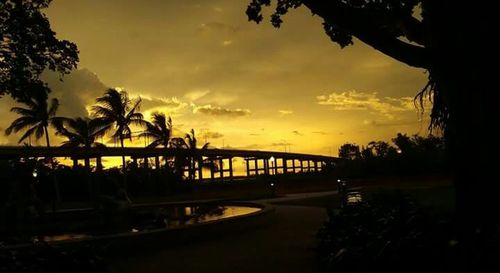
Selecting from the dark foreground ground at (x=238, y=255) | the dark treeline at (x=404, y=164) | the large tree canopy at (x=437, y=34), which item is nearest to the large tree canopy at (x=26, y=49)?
the dark foreground ground at (x=238, y=255)

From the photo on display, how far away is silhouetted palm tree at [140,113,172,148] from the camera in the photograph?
48794 mm

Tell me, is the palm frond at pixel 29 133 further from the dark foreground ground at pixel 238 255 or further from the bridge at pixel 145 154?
the dark foreground ground at pixel 238 255

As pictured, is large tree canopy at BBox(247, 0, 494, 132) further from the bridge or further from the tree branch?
the bridge

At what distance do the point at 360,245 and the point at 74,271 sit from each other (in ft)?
9.96

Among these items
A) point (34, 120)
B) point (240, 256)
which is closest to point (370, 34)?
point (240, 256)

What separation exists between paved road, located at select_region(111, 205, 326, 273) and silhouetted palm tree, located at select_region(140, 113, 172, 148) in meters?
38.7

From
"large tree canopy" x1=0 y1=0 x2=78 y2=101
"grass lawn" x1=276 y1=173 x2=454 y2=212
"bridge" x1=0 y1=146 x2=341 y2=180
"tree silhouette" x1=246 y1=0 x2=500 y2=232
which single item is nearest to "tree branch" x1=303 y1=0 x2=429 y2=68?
"tree silhouette" x1=246 y1=0 x2=500 y2=232

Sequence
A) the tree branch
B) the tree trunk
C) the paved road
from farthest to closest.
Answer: the paved road → the tree branch → the tree trunk

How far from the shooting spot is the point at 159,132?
49.2 metres

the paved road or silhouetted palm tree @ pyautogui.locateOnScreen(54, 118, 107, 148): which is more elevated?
silhouetted palm tree @ pyautogui.locateOnScreen(54, 118, 107, 148)

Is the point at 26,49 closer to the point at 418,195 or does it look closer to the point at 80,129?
the point at 418,195

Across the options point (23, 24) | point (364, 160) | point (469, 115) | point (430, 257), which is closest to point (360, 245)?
point (430, 257)

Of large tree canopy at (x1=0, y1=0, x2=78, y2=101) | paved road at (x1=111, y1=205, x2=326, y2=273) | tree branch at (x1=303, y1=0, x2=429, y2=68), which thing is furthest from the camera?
large tree canopy at (x1=0, y1=0, x2=78, y2=101)

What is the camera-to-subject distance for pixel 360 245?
5516 mm
